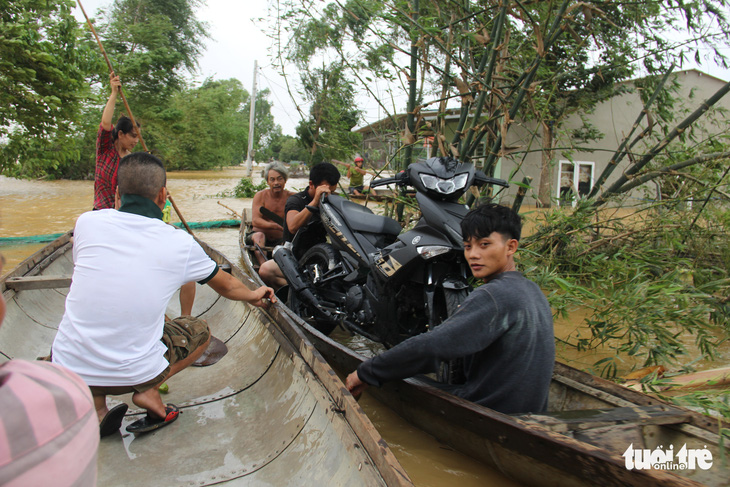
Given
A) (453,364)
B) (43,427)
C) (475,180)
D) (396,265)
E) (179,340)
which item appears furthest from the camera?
(475,180)

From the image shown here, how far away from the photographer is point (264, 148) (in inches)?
3191

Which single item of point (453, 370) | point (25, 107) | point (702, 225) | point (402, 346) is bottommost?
point (453, 370)

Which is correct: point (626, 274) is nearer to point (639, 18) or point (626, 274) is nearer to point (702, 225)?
point (702, 225)

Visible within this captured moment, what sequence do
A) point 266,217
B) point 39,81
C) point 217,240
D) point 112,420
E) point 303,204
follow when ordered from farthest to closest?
1. point 217,240
2. point 39,81
3. point 266,217
4. point 303,204
5. point 112,420

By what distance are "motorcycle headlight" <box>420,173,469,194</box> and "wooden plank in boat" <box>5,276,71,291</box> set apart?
294 centimetres

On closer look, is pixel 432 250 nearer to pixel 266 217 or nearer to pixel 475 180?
pixel 475 180

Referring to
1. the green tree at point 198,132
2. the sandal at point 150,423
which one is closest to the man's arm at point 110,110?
the sandal at point 150,423

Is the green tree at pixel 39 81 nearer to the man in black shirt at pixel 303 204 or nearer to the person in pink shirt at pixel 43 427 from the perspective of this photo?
the man in black shirt at pixel 303 204

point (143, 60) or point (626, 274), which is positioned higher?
point (143, 60)

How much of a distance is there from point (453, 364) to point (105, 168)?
352 cm

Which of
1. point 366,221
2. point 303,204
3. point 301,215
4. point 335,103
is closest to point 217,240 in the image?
point 335,103

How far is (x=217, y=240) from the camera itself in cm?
1007

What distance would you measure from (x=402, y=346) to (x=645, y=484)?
99cm

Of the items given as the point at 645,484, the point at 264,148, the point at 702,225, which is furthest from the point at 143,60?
the point at 264,148
